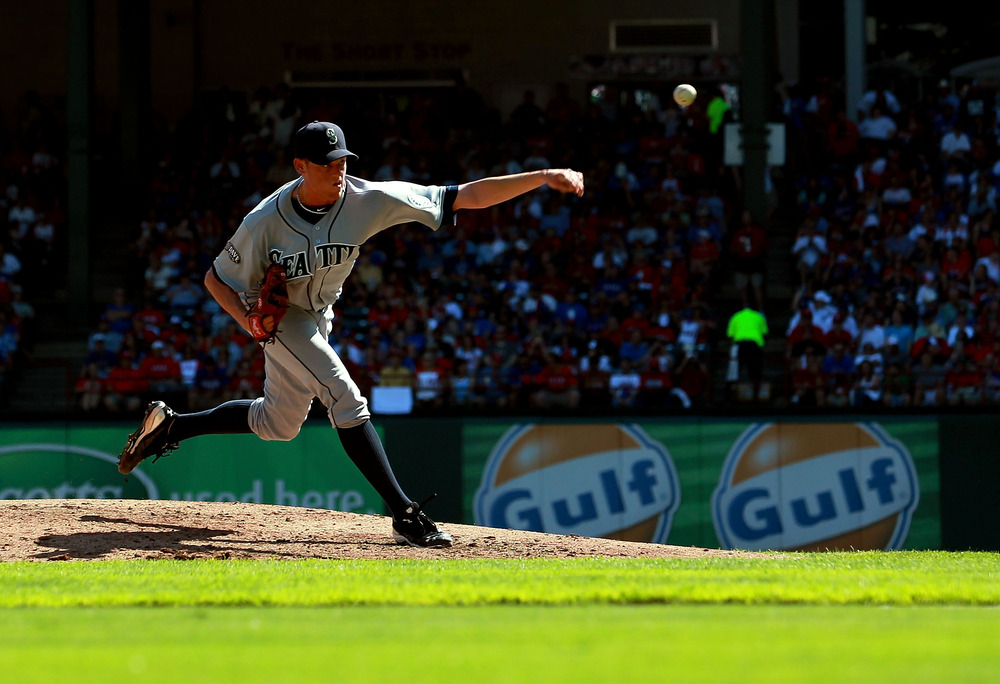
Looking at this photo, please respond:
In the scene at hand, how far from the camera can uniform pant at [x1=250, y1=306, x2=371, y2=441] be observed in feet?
23.7

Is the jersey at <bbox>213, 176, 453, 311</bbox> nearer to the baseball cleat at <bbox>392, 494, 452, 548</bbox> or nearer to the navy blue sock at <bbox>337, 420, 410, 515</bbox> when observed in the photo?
the navy blue sock at <bbox>337, 420, 410, 515</bbox>

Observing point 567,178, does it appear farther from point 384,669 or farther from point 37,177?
point 37,177

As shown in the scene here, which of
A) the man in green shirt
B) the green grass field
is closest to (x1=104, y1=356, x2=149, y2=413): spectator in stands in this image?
the man in green shirt

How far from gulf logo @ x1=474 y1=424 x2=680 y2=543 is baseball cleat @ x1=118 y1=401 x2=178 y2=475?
22.1 ft

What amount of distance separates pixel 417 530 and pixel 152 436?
177cm

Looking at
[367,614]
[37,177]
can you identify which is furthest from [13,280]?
[367,614]

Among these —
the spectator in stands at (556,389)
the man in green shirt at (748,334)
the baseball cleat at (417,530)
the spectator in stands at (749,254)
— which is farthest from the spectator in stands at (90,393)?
the spectator in stands at (749,254)

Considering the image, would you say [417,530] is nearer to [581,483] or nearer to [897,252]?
[581,483]

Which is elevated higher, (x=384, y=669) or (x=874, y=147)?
(x=874, y=147)

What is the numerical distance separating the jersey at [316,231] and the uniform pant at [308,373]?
0.67 ft

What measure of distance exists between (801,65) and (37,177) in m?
14.5

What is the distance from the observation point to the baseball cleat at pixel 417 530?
7.50 meters

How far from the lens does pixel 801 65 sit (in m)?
25.3

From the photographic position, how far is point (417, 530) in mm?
7516
